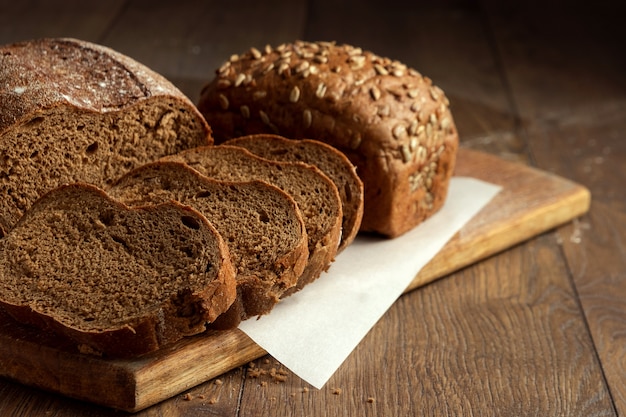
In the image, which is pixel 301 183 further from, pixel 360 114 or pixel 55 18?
pixel 55 18

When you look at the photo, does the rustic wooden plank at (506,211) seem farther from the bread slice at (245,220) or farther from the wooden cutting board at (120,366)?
the wooden cutting board at (120,366)

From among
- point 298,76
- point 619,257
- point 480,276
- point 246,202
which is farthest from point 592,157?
point 246,202

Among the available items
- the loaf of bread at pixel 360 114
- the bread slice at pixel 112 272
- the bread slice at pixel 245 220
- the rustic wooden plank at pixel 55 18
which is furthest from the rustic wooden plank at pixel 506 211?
the rustic wooden plank at pixel 55 18

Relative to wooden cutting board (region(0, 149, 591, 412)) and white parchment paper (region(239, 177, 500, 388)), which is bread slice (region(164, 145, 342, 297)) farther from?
wooden cutting board (region(0, 149, 591, 412))

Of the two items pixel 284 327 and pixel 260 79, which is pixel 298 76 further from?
pixel 284 327

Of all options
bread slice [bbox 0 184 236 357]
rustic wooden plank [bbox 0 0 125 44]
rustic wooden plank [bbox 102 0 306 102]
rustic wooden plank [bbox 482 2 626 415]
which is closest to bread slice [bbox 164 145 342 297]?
bread slice [bbox 0 184 236 357]
